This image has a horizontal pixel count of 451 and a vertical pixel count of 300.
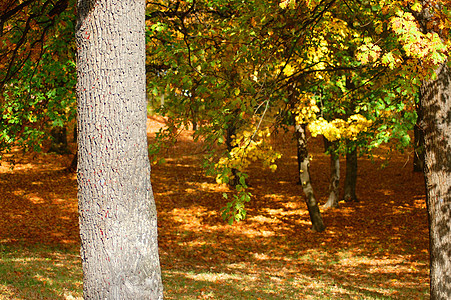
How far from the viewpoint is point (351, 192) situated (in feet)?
55.7

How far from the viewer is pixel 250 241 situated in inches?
522

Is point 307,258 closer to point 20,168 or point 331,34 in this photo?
point 331,34

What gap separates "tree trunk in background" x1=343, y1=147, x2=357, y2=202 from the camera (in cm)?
1664

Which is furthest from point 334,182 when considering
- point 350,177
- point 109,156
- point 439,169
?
point 109,156

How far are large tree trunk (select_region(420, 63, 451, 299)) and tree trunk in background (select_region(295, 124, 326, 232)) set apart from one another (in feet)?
24.6

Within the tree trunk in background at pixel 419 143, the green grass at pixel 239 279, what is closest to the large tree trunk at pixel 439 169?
the tree trunk in background at pixel 419 143

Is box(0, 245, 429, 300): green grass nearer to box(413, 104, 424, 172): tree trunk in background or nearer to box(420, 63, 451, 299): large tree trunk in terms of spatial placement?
box(420, 63, 451, 299): large tree trunk

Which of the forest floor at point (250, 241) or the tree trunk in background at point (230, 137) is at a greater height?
the tree trunk in background at point (230, 137)

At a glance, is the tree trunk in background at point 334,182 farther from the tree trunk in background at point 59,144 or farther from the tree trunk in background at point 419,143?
the tree trunk in background at point 59,144

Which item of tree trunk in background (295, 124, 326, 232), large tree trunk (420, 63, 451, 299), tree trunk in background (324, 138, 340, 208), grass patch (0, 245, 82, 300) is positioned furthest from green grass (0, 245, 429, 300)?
tree trunk in background (324, 138, 340, 208)

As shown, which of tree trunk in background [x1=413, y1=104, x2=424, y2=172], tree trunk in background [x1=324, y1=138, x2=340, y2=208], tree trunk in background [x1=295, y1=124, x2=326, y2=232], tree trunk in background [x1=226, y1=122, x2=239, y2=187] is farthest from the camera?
tree trunk in background [x1=324, y1=138, x2=340, y2=208]

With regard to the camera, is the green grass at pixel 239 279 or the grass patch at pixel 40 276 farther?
the green grass at pixel 239 279

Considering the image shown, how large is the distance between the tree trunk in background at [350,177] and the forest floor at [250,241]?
1.41 feet

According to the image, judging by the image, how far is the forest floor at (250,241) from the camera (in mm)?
7828
